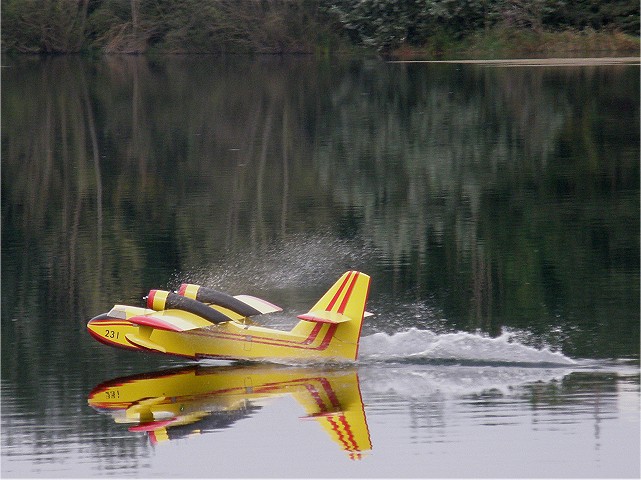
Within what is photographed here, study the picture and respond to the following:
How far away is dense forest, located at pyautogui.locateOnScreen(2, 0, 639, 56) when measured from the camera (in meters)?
67.1

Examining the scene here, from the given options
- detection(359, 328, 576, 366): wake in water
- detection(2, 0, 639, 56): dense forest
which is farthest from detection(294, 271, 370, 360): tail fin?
detection(2, 0, 639, 56): dense forest

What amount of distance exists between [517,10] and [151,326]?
50825mm

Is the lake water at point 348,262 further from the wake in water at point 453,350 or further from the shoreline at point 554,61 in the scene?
the shoreline at point 554,61

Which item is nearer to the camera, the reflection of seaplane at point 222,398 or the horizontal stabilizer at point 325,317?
the reflection of seaplane at point 222,398

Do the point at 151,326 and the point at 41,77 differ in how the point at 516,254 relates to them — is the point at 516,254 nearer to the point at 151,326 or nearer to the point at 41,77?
the point at 151,326

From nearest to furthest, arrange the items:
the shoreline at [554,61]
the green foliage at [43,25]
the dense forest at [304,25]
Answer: the shoreline at [554,61], the dense forest at [304,25], the green foliage at [43,25]

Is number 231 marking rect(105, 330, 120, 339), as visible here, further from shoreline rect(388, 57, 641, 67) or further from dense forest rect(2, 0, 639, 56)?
dense forest rect(2, 0, 639, 56)

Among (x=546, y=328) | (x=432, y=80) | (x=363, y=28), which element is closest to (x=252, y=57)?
(x=363, y=28)

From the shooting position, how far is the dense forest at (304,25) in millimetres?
67062

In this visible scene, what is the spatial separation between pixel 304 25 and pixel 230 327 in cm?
5447

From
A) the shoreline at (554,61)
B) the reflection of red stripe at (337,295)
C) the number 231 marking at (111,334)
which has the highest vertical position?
the reflection of red stripe at (337,295)

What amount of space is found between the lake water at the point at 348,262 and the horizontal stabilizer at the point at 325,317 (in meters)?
0.95

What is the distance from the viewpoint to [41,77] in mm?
66188

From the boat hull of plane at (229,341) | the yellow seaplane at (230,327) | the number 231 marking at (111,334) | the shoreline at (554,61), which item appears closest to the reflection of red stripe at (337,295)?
the yellow seaplane at (230,327)
